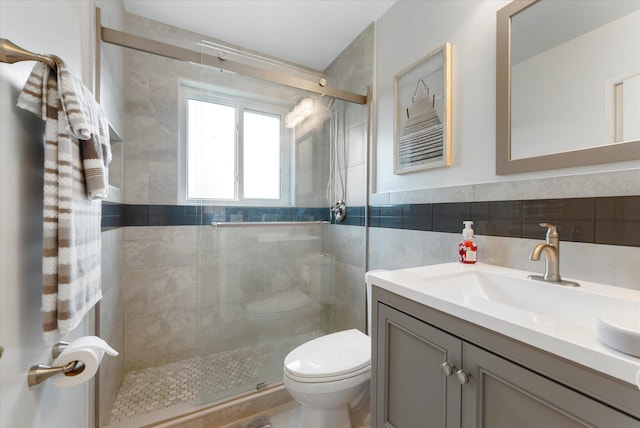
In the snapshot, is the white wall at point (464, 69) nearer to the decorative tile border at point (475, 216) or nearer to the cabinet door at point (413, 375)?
the decorative tile border at point (475, 216)

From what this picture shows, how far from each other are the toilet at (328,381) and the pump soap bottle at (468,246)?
17.2 inches

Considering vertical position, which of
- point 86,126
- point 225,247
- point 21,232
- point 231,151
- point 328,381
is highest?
point 231,151

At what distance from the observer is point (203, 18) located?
181 cm

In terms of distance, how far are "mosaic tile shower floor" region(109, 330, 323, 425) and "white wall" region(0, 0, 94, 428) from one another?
3.19ft

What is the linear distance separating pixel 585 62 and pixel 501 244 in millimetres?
680

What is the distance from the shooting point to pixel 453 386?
2.20 ft

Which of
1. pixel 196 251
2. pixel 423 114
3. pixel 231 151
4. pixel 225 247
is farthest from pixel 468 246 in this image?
pixel 196 251

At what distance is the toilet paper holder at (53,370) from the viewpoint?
563 millimetres

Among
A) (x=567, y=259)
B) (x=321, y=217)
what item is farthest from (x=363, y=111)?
(x=567, y=259)

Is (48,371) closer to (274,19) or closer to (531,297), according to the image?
(531,297)

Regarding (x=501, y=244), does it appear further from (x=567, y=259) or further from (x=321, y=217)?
(x=321, y=217)

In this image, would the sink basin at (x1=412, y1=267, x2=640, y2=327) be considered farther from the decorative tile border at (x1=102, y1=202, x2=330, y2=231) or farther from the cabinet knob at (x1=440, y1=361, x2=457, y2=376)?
the decorative tile border at (x1=102, y1=202, x2=330, y2=231)

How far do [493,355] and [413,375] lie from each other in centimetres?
29

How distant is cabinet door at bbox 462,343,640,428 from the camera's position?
0.45 m
